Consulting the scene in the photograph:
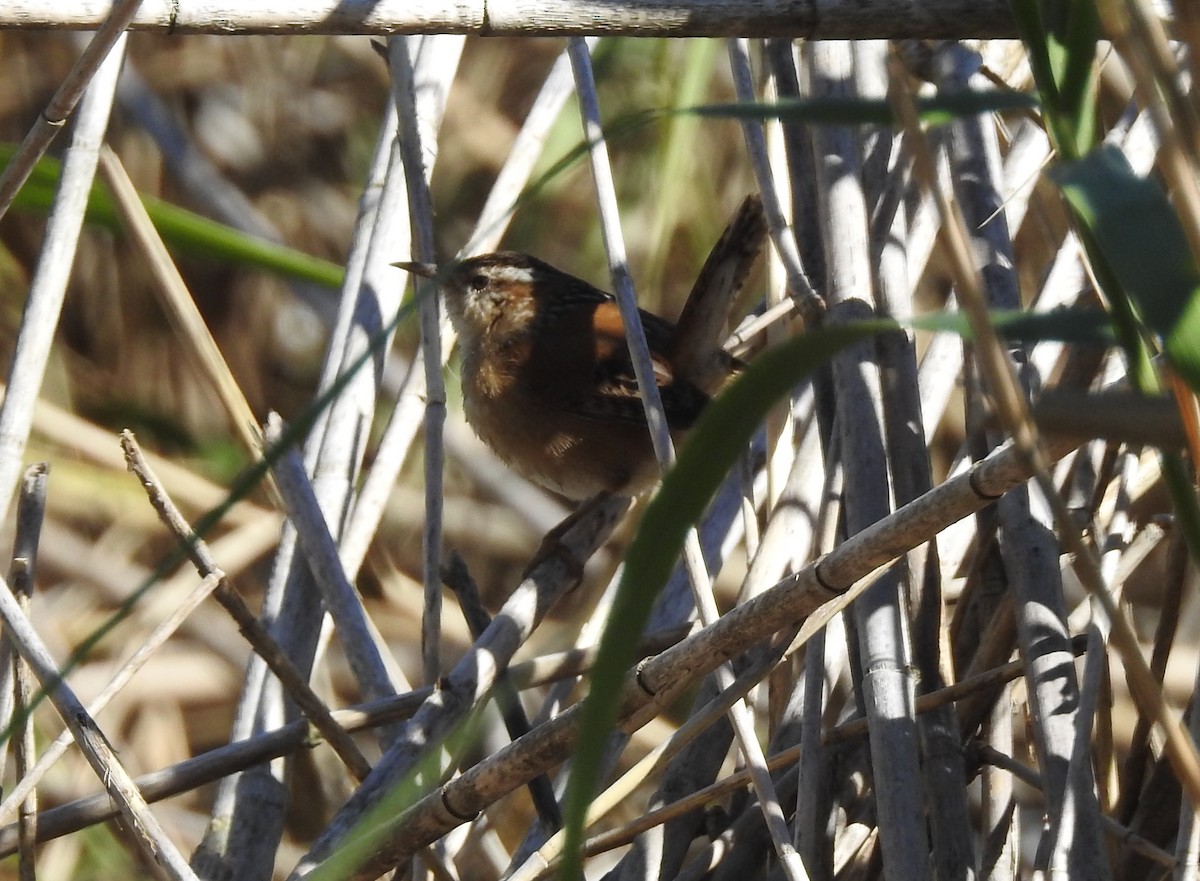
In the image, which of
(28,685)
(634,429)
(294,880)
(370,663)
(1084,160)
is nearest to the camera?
(1084,160)

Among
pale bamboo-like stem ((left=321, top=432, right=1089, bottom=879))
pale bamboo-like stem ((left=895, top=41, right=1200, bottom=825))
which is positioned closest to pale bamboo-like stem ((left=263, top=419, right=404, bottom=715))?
pale bamboo-like stem ((left=321, top=432, right=1089, bottom=879))

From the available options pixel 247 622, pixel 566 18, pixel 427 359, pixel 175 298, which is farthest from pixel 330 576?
pixel 566 18

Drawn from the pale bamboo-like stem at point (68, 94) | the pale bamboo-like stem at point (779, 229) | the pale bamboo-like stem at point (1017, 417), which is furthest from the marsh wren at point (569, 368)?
the pale bamboo-like stem at point (1017, 417)

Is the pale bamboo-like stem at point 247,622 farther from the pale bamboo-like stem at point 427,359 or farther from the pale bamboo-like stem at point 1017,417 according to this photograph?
the pale bamboo-like stem at point 1017,417

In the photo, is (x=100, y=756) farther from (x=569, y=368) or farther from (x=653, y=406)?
(x=569, y=368)

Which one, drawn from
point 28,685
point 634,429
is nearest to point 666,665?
point 28,685

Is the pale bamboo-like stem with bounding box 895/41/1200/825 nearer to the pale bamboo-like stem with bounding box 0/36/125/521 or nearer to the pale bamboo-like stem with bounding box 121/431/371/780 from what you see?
the pale bamboo-like stem with bounding box 121/431/371/780

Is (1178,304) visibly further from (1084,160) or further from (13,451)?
(13,451)
